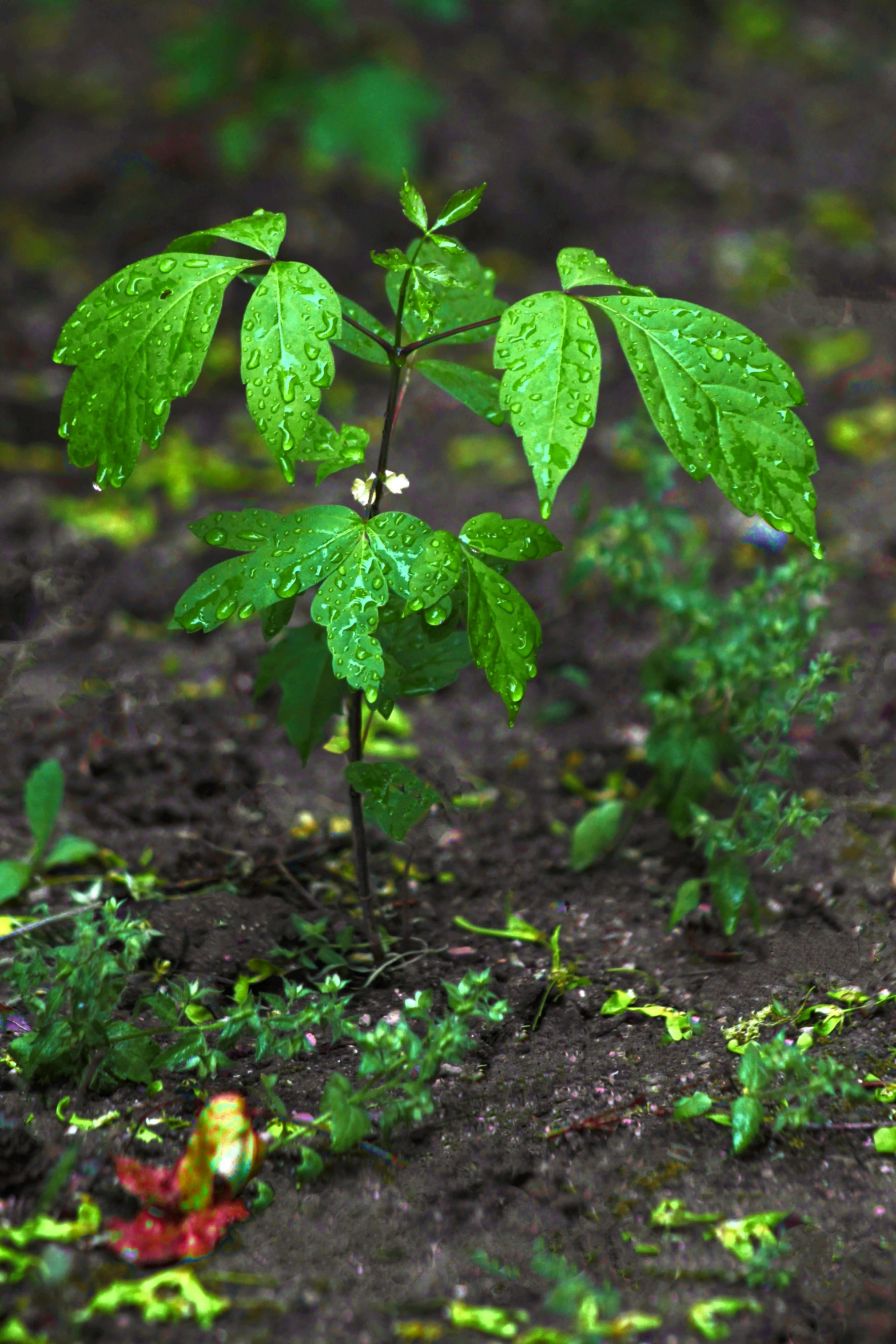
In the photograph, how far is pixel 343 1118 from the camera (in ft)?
4.68

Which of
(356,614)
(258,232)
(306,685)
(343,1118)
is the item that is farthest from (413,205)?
(343,1118)

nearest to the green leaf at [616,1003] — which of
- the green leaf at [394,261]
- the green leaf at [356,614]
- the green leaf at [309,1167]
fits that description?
the green leaf at [309,1167]

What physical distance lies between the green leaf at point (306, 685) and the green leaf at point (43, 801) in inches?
22.0

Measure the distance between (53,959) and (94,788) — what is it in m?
0.63

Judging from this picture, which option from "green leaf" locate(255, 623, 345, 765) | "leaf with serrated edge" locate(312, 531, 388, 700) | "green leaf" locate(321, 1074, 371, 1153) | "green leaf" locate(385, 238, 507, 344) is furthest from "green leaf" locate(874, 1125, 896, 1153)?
"green leaf" locate(385, 238, 507, 344)

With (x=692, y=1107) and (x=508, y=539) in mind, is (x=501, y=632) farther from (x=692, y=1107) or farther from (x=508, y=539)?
(x=692, y=1107)

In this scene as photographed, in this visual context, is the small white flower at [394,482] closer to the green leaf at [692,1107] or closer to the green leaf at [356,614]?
the green leaf at [356,614]

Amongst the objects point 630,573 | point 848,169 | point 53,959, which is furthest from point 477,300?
point 848,169

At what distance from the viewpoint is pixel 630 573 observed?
2459 mm

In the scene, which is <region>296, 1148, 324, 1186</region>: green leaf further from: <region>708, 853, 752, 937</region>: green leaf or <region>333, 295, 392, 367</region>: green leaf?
<region>333, 295, 392, 367</region>: green leaf

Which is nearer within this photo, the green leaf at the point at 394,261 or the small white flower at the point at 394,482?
the green leaf at the point at 394,261

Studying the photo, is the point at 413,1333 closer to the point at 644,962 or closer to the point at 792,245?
the point at 644,962

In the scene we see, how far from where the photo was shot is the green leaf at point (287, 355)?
1.34 meters

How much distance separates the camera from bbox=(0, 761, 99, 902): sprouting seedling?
2074mm
